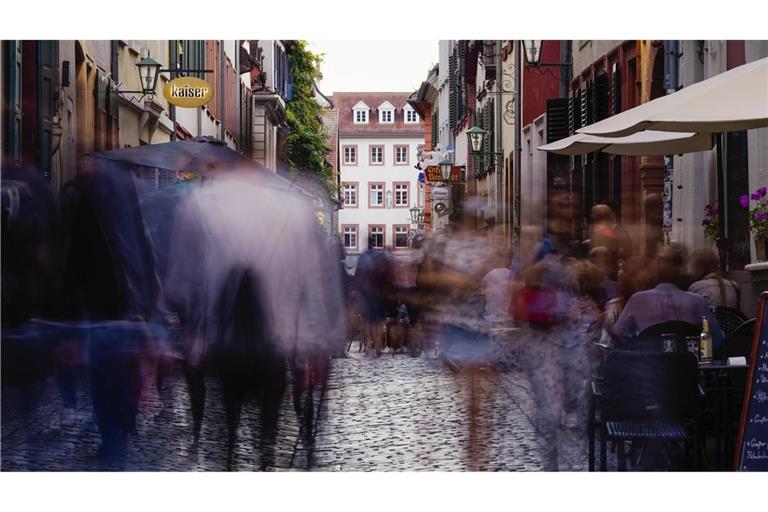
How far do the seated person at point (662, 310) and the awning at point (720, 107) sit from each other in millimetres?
1172

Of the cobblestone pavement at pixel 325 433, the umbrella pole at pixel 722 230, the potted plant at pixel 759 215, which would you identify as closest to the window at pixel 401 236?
the umbrella pole at pixel 722 230

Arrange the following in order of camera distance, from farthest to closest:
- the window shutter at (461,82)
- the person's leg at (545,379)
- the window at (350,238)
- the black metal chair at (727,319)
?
the window shutter at (461,82) < the window at (350,238) < the black metal chair at (727,319) < the person's leg at (545,379)

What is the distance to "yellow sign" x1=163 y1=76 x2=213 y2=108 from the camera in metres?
15.0

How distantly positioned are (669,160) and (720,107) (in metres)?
9.25

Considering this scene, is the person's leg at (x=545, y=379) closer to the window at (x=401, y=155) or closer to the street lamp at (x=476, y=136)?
the street lamp at (x=476, y=136)

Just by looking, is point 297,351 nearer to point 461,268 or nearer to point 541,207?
point 461,268

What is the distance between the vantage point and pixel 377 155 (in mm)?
29047

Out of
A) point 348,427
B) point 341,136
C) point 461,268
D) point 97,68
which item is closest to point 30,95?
point 97,68

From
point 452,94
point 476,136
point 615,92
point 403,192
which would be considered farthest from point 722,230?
point 452,94

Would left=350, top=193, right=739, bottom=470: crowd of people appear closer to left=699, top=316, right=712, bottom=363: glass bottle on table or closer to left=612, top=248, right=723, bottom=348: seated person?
left=612, top=248, right=723, bottom=348: seated person

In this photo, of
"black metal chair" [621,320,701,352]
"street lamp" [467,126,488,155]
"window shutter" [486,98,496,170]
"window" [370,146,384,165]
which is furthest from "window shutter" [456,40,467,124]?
"black metal chair" [621,320,701,352]

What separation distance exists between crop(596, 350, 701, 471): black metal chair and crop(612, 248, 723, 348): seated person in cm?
134

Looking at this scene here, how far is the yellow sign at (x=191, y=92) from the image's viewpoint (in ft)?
49.3
